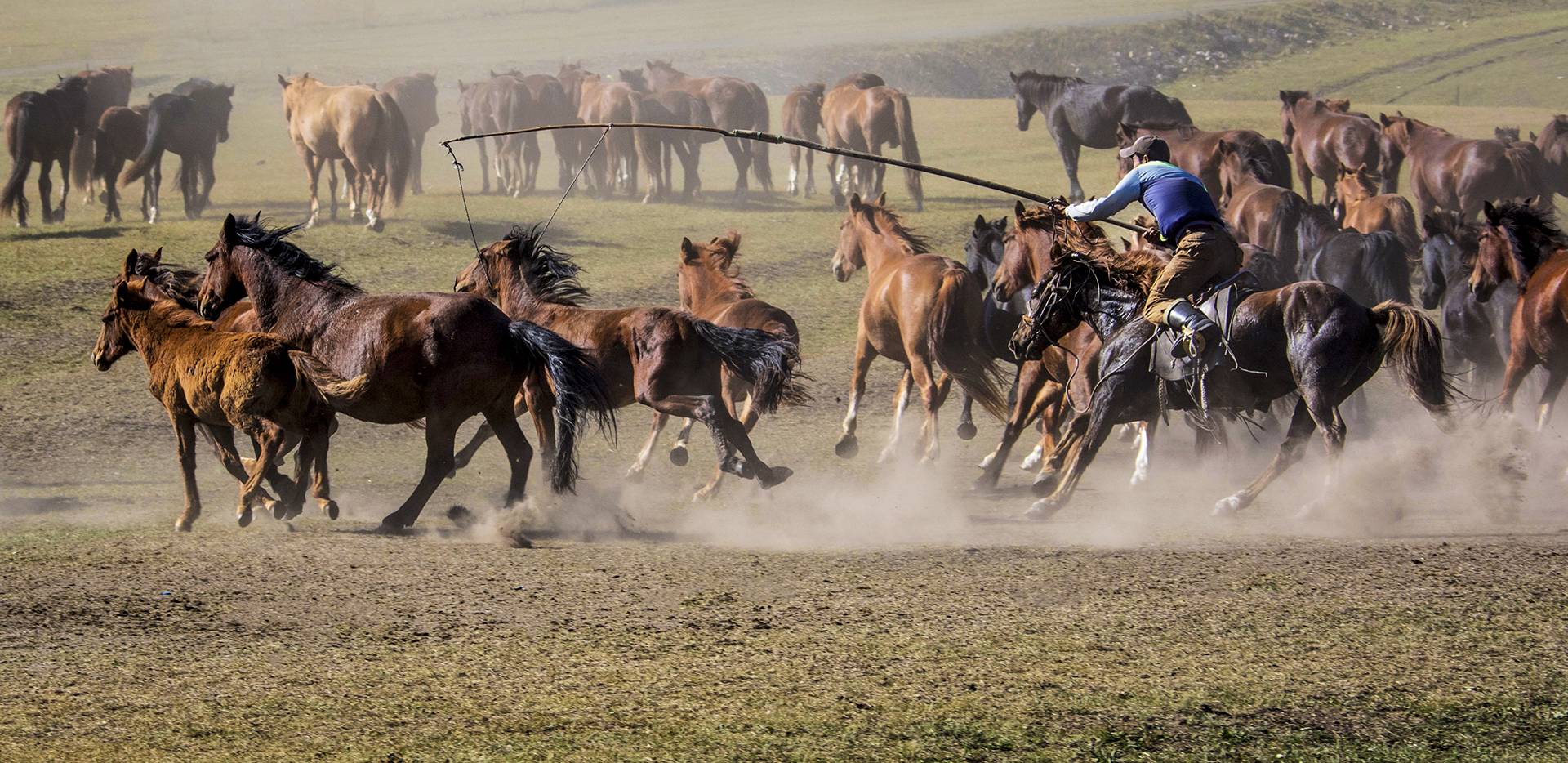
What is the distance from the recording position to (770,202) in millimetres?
24922

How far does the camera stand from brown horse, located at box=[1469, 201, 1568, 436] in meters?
10.4

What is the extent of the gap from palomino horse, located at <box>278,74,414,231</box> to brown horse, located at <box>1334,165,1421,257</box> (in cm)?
1227

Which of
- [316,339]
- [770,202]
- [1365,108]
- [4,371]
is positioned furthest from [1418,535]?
[1365,108]

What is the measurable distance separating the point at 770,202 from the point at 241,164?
1069cm

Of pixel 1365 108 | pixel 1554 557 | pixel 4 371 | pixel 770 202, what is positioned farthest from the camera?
pixel 1365 108

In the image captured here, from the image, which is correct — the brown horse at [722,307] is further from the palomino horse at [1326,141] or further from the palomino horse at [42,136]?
the palomino horse at [1326,141]

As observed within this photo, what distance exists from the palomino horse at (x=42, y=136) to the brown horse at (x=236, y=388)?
11.9 meters

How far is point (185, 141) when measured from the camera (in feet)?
69.7

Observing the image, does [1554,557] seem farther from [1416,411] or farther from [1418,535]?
[1416,411]

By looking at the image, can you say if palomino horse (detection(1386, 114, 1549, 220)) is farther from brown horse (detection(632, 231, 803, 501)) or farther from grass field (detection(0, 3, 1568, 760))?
brown horse (detection(632, 231, 803, 501))

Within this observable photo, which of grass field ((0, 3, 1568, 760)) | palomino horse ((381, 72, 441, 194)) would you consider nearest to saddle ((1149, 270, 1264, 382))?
grass field ((0, 3, 1568, 760))

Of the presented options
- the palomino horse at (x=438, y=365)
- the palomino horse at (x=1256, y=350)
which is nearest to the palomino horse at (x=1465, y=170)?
the palomino horse at (x=1256, y=350)

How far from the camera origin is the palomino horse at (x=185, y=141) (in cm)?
2045

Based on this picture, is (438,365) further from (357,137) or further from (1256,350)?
(357,137)
